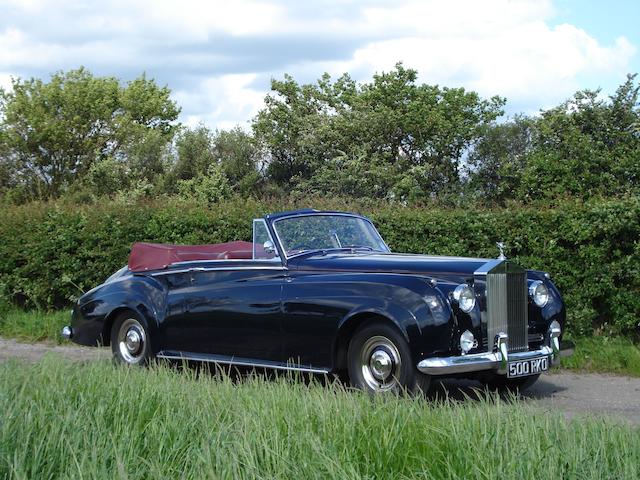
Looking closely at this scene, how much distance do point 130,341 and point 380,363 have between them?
334 centimetres

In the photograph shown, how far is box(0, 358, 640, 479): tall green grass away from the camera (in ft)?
12.4

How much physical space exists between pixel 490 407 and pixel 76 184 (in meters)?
33.7

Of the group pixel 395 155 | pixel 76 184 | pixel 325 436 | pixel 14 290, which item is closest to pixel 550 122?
pixel 395 155

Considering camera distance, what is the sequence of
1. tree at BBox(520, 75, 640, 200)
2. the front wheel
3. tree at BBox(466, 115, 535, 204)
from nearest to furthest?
the front wheel → tree at BBox(520, 75, 640, 200) → tree at BBox(466, 115, 535, 204)

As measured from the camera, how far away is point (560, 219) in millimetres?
10141

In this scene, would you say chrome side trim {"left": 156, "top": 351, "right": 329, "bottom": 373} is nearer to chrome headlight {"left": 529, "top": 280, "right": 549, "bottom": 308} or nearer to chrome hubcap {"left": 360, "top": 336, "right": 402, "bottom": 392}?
chrome hubcap {"left": 360, "top": 336, "right": 402, "bottom": 392}

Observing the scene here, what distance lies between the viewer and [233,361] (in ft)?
26.1

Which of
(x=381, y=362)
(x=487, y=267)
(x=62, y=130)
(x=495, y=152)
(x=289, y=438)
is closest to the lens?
(x=289, y=438)

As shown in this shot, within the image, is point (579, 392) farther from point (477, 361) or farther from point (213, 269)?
point (213, 269)

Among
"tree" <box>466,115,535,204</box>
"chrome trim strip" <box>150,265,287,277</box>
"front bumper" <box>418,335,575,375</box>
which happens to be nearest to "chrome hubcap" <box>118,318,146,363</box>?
"chrome trim strip" <box>150,265,287,277</box>

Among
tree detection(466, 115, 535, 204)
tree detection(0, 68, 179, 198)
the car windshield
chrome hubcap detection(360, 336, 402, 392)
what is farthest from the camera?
tree detection(0, 68, 179, 198)

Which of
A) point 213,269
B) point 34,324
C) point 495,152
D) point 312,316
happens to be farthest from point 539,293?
point 495,152

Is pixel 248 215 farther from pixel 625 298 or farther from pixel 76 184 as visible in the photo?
pixel 76 184

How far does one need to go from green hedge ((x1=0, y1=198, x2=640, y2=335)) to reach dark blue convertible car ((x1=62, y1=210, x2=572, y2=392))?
216cm
